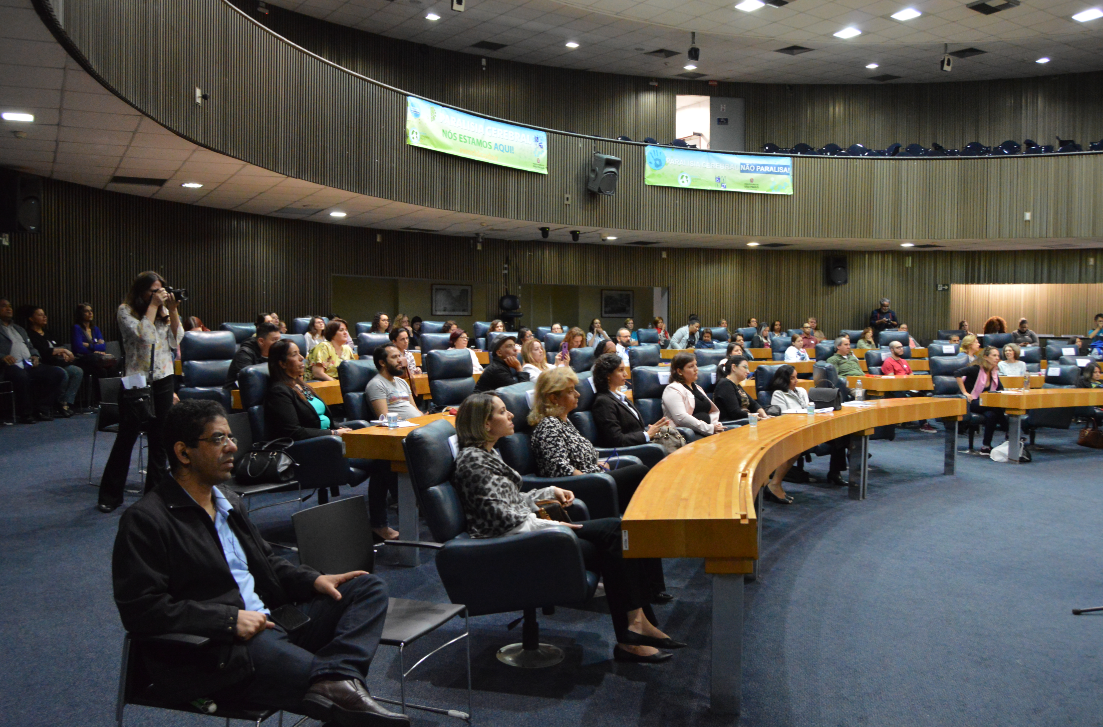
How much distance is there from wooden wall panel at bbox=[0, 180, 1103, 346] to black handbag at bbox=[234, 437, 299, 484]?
261 inches

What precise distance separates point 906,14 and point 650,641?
533 inches

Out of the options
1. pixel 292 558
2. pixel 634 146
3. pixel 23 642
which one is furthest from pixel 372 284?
pixel 23 642

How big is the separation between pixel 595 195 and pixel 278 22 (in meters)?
5.76

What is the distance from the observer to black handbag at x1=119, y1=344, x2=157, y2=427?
4.77m

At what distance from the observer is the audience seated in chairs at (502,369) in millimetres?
5738

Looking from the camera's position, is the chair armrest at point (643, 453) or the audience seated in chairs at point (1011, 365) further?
the audience seated in chairs at point (1011, 365)

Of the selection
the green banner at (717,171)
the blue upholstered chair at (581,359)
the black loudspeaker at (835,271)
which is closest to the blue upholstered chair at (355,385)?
the blue upholstered chair at (581,359)

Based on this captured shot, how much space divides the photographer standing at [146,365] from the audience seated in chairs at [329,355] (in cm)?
167

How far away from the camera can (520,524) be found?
2.96m

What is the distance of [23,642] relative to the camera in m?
3.07

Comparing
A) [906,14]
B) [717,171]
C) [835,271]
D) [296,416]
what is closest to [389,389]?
[296,416]

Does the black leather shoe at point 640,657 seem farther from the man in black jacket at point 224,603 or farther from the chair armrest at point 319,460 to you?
the chair armrest at point 319,460

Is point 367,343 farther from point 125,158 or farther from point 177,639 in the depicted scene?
point 177,639

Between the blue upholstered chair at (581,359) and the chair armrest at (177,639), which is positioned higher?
the blue upholstered chair at (581,359)
